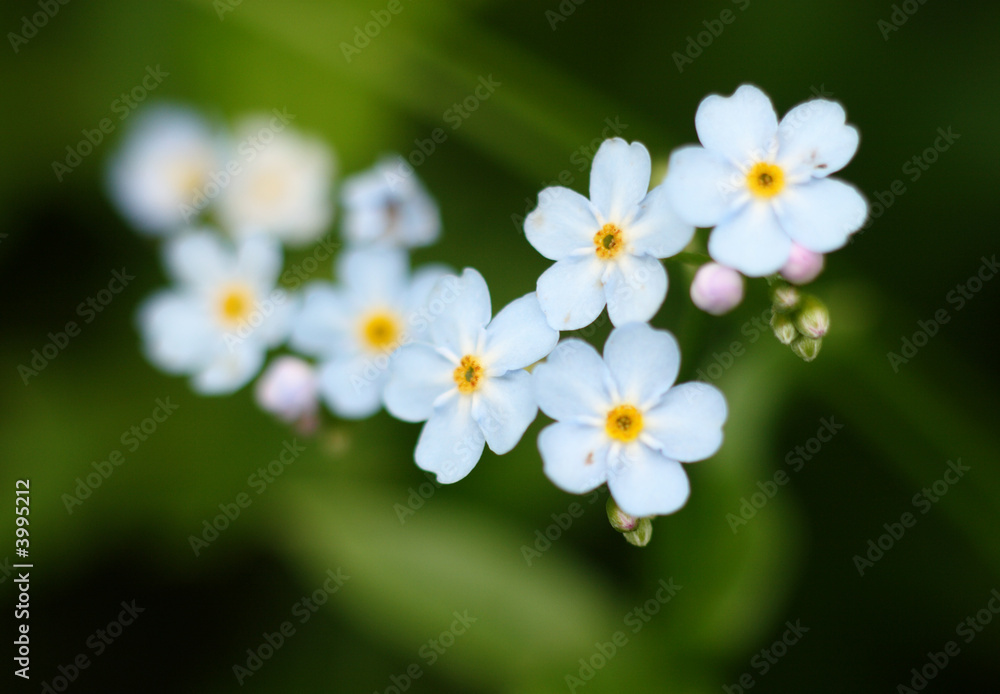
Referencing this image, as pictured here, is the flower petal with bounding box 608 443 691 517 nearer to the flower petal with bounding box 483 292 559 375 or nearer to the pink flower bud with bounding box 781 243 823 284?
the flower petal with bounding box 483 292 559 375

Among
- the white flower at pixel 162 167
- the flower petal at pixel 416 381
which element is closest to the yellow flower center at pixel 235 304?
the flower petal at pixel 416 381

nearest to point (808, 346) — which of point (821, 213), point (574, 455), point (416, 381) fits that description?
point (821, 213)

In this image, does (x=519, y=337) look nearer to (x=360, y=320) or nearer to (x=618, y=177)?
(x=618, y=177)

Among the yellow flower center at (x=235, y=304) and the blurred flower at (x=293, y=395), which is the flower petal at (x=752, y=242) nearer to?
the blurred flower at (x=293, y=395)

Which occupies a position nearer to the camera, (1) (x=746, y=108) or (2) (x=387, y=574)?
(1) (x=746, y=108)

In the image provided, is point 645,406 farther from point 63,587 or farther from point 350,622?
point 63,587

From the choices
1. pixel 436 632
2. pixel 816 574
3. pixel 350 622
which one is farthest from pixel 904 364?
pixel 350 622
